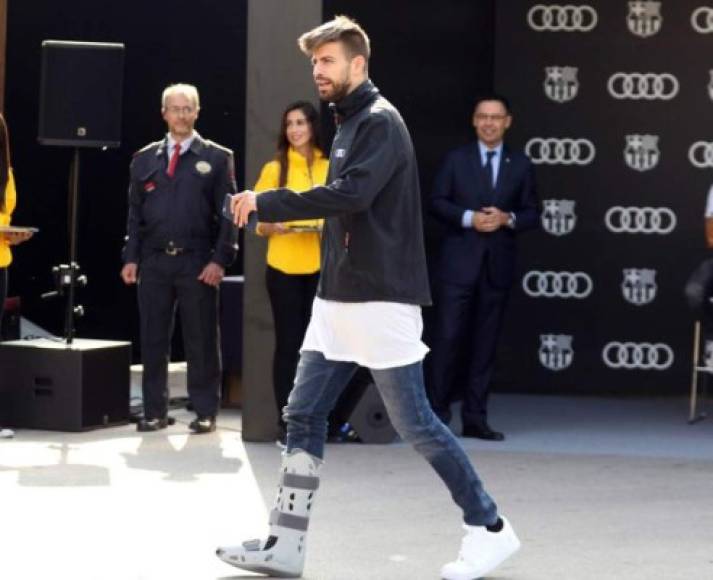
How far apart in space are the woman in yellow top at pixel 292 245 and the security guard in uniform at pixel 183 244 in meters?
0.52

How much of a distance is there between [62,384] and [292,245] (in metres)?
1.66

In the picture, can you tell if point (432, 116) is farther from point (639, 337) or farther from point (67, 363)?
point (67, 363)

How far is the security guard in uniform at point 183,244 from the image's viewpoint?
10.1 meters

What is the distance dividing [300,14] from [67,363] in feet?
7.71

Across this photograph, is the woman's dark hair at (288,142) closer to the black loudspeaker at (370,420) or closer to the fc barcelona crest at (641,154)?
the black loudspeaker at (370,420)

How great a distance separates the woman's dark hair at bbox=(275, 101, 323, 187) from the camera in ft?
31.2

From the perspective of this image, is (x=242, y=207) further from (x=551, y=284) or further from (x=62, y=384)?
(x=551, y=284)

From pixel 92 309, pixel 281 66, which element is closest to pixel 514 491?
pixel 281 66

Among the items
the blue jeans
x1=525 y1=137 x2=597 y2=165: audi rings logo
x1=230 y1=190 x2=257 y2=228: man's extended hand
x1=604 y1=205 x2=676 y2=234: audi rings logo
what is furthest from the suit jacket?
x1=230 y1=190 x2=257 y2=228: man's extended hand

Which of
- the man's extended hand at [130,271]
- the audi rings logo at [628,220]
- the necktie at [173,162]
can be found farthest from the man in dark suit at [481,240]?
the audi rings logo at [628,220]

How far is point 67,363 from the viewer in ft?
33.8

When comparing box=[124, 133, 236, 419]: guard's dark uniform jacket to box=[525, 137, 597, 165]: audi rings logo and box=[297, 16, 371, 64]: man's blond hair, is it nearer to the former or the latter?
box=[525, 137, 597, 165]: audi rings logo

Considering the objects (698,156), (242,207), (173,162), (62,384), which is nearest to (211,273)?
(173,162)

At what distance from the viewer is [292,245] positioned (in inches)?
377
